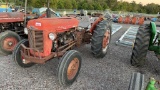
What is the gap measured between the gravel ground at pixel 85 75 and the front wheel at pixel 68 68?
18 centimetres

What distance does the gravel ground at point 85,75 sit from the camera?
3374 mm

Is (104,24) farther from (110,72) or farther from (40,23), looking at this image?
(40,23)

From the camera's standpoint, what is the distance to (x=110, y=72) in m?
4.10

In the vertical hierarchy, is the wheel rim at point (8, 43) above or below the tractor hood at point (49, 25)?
below

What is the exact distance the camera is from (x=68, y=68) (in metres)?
3.29

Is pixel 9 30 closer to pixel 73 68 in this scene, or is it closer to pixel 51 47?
pixel 51 47

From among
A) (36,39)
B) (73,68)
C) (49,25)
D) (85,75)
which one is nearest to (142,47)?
(85,75)

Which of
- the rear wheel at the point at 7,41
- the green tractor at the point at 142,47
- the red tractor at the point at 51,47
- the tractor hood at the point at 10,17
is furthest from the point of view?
the tractor hood at the point at 10,17

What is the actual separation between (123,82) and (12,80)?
2424mm

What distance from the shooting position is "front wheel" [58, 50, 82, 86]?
3.11m

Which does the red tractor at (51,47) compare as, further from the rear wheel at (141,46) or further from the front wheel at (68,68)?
the rear wheel at (141,46)

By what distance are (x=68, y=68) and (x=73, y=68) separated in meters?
0.19

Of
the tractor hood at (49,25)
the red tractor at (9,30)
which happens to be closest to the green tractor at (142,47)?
the tractor hood at (49,25)

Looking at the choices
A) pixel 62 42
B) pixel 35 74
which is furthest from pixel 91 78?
pixel 35 74
